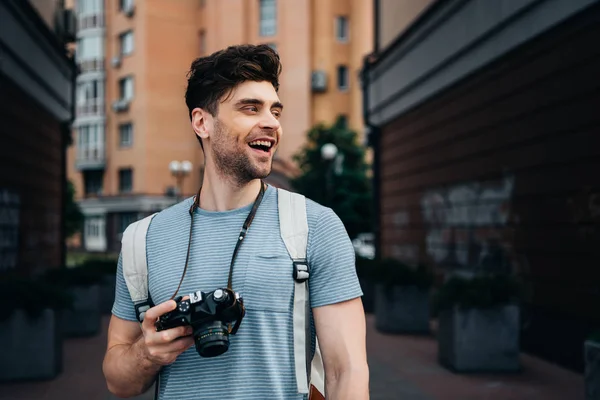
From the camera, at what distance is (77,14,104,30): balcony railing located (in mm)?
47416

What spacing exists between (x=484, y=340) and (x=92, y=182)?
4345cm

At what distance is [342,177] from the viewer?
2822cm

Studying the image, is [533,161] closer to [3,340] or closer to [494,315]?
[494,315]

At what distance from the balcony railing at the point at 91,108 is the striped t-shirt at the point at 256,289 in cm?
4692

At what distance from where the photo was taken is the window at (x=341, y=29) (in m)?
41.1

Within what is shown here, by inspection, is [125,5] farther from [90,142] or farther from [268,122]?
[268,122]

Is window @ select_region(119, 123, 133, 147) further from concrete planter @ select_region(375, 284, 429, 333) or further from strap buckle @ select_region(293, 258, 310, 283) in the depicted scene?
strap buckle @ select_region(293, 258, 310, 283)

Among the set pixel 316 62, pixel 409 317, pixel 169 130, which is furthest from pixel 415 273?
pixel 169 130

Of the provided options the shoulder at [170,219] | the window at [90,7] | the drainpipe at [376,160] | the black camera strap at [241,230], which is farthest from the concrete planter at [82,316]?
the window at [90,7]

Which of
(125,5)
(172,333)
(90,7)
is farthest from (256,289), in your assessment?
(90,7)

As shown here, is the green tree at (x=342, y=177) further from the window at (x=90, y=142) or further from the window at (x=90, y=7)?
the window at (x=90, y=7)

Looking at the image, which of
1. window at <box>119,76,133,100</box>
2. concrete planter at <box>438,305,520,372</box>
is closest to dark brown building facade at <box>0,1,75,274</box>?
concrete planter at <box>438,305,520,372</box>

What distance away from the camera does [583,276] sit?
8.41 m

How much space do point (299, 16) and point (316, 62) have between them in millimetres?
2720
